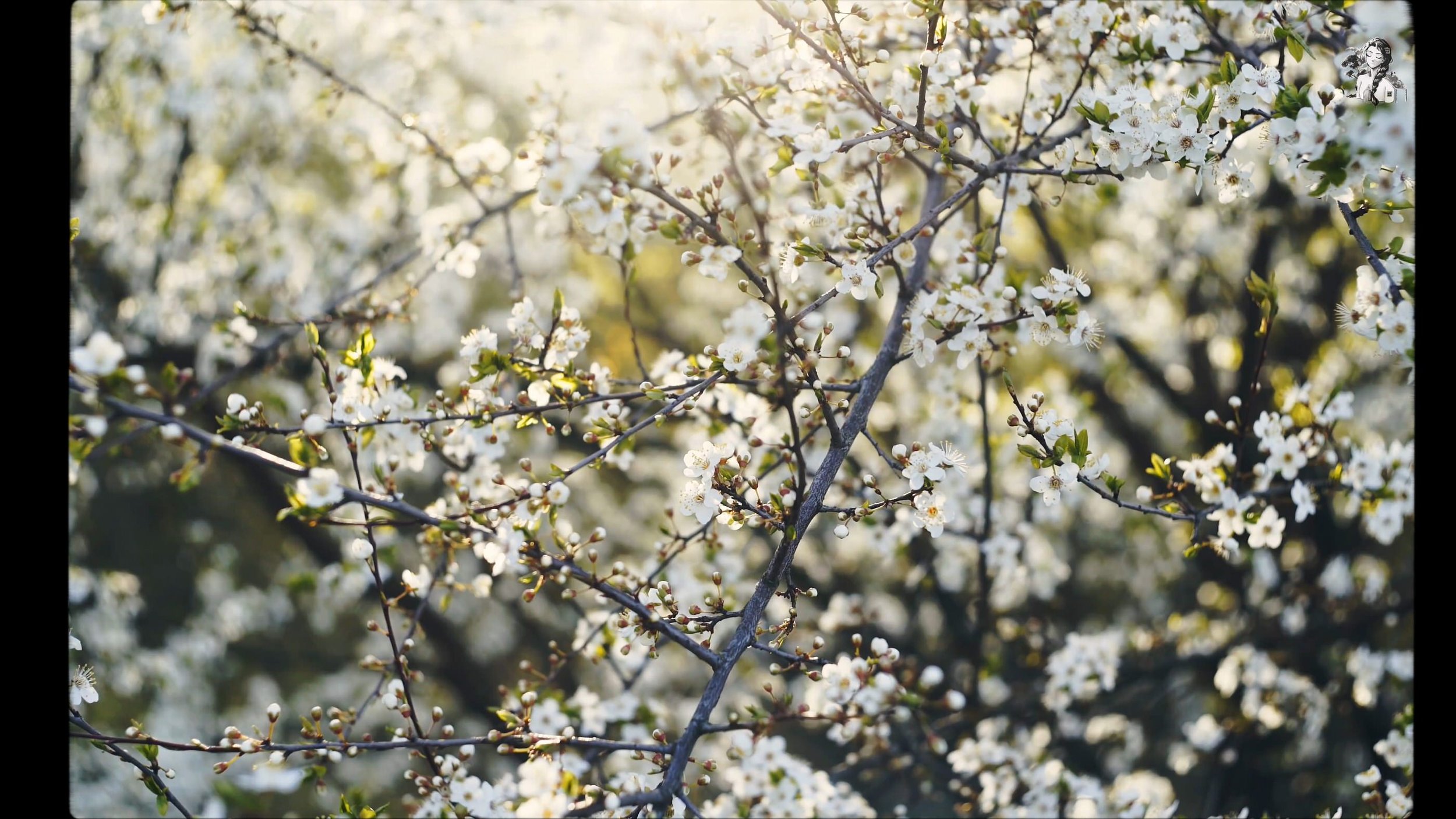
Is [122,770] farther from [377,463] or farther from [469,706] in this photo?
[377,463]

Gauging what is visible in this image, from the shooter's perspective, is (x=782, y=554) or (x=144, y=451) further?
(x=144, y=451)

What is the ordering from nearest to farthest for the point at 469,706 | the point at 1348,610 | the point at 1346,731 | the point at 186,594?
the point at 1348,610 → the point at 1346,731 → the point at 469,706 → the point at 186,594

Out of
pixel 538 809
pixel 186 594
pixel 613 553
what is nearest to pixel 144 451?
pixel 186 594

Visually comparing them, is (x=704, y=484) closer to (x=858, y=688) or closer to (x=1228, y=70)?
(x=858, y=688)

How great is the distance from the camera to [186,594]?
22.3ft

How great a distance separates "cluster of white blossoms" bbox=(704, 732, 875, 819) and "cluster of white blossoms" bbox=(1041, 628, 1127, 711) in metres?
1.32

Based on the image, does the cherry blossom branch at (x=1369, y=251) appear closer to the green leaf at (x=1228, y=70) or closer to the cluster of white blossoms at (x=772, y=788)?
the green leaf at (x=1228, y=70)

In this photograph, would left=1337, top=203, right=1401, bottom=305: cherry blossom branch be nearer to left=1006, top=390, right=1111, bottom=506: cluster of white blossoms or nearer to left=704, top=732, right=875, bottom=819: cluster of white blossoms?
left=1006, top=390, right=1111, bottom=506: cluster of white blossoms

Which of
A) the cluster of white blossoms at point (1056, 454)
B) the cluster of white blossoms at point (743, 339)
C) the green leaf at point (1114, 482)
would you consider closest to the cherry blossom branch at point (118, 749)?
the cluster of white blossoms at point (743, 339)

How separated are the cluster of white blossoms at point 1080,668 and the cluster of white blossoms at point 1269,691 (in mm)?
1016

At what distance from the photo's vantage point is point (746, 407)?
2691 mm

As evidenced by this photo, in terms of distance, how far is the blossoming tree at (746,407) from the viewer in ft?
6.59

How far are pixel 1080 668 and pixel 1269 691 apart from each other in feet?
4.49

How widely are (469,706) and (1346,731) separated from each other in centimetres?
594
